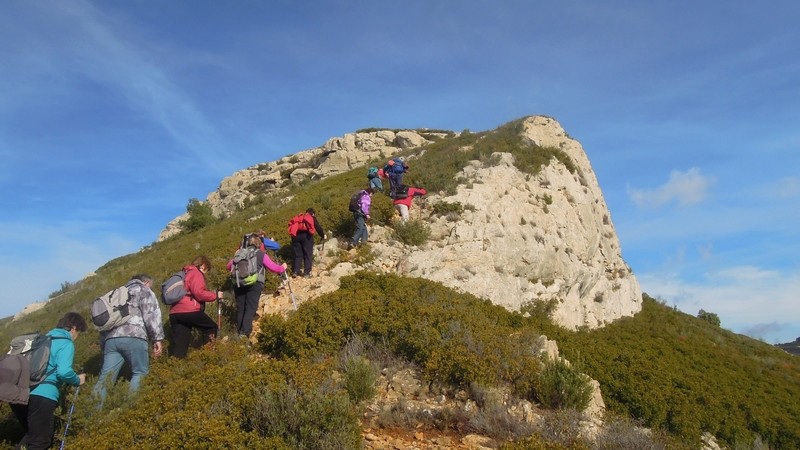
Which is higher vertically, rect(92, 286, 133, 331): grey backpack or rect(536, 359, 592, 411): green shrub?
rect(92, 286, 133, 331): grey backpack

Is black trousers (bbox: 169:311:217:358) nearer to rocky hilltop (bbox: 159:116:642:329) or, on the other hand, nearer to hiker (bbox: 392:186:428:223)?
rocky hilltop (bbox: 159:116:642:329)

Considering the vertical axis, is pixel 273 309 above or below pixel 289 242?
below

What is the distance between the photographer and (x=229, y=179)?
45750 millimetres

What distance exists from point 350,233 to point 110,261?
86.1ft

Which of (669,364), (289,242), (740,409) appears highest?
(289,242)

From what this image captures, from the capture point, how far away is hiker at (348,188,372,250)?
13.2 meters

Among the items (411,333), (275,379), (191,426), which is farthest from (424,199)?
(191,426)

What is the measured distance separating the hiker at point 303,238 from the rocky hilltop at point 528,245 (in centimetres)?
51

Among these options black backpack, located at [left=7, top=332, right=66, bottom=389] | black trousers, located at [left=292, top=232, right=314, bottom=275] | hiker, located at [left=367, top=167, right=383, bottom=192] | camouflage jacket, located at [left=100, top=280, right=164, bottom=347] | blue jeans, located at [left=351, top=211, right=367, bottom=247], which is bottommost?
black backpack, located at [left=7, top=332, right=66, bottom=389]

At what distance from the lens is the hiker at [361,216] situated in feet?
43.2

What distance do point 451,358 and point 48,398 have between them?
18.0 ft

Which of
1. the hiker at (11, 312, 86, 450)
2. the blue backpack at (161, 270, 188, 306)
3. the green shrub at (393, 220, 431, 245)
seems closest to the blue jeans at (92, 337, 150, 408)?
the hiker at (11, 312, 86, 450)

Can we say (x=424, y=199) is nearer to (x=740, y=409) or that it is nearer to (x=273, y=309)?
(x=273, y=309)

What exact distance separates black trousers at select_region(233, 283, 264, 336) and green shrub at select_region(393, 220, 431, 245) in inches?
217
